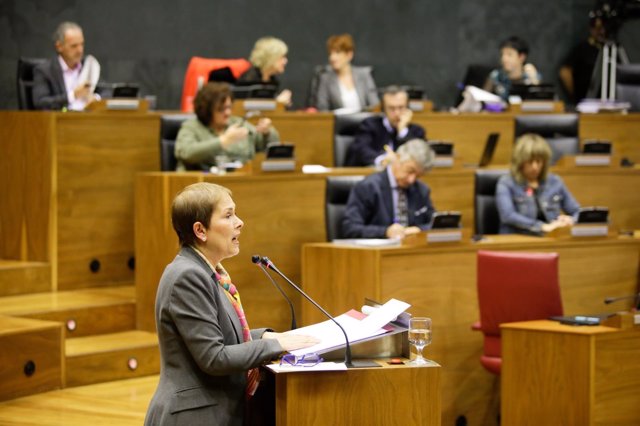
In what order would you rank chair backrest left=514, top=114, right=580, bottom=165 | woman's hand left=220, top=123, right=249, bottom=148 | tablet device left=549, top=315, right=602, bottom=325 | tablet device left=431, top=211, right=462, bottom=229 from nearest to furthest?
tablet device left=549, top=315, right=602, bottom=325 < tablet device left=431, top=211, right=462, bottom=229 < woman's hand left=220, top=123, right=249, bottom=148 < chair backrest left=514, top=114, right=580, bottom=165

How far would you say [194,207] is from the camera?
2756 millimetres

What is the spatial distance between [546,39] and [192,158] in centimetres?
513

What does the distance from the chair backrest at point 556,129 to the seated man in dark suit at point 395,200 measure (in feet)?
5.18

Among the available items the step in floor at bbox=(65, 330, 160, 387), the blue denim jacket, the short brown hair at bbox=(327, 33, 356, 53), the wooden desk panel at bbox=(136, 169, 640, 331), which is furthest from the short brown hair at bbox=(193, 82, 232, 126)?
the short brown hair at bbox=(327, 33, 356, 53)

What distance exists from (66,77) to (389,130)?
180cm

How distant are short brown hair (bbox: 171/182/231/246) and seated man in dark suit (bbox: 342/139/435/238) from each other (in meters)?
2.41

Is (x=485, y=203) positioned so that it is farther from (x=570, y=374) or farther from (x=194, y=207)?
(x=194, y=207)

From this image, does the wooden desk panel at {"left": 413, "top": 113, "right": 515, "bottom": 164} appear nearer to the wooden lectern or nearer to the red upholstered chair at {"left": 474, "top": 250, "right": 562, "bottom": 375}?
the red upholstered chair at {"left": 474, "top": 250, "right": 562, "bottom": 375}

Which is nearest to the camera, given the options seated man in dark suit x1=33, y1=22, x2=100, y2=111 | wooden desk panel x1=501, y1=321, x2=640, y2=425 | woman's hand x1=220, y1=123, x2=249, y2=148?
wooden desk panel x1=501, y1=321, x2=640, y2=425

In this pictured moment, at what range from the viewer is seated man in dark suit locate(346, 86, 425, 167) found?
21.3 ft

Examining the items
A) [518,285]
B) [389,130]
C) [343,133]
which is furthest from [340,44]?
[518,285]

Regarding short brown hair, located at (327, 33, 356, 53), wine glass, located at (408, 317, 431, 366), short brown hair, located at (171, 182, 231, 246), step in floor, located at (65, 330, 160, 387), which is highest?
short brown hair, located at (327, 33, 356, 53)

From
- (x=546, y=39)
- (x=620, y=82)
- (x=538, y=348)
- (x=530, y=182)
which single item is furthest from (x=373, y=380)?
(x=546, y=39)

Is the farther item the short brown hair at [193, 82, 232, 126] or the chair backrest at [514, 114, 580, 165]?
the chair backrest at [514, 114, 580, 165]
